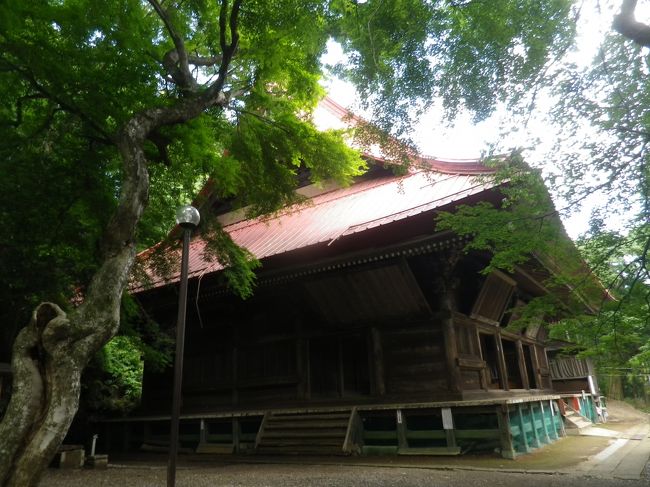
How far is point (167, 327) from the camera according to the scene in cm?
1095

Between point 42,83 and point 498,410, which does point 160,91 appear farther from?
point 498,410

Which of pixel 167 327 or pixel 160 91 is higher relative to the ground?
pixel 160 91

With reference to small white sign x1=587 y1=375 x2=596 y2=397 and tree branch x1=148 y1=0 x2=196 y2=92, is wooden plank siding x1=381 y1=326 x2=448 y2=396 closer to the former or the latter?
tree branch x1=148 y1=0 x2=196 y2=92

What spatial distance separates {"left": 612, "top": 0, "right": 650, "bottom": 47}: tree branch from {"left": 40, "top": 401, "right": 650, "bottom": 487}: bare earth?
15.2 ft

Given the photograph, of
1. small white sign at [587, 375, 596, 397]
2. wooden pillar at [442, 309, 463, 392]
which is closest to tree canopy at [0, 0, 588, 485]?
wooden pillar at [442, 309, 463, 392]

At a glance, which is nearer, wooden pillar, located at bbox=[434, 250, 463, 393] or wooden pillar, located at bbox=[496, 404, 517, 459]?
wooden pillar, located at bbox=[496, 404, 517, 459]

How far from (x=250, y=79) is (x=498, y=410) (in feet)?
22.2

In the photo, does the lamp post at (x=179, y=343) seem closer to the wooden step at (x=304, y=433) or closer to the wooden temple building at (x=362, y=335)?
the wooden temple building at (x=362, y=335)

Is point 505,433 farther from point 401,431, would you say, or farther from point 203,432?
point 203,432

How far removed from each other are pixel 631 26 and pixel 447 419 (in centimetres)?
570

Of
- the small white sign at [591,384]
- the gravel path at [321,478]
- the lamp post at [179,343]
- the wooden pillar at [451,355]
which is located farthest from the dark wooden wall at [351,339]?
the small white sign at [591,384]

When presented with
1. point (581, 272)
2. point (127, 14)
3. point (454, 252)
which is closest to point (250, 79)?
point (127, 14)

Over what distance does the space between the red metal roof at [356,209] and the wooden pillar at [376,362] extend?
208 cm

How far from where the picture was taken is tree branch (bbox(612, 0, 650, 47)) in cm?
408
